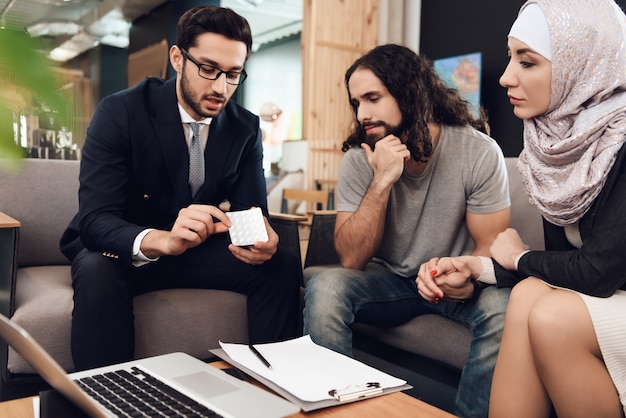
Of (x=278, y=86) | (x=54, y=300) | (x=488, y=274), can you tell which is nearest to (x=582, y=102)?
(x=488, y=274)

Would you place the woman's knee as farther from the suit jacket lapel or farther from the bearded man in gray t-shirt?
the suit jacket lapel

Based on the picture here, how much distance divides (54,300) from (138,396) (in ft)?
2.93

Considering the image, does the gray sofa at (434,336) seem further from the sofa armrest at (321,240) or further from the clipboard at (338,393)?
the clipboard at (338,393)

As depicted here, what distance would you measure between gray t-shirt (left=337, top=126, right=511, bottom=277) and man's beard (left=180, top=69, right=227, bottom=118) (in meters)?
0.56

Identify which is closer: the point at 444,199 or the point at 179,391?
the point at 179,391

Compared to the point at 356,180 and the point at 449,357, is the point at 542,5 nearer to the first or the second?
the point at 356,180

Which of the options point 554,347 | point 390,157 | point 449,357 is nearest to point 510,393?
A: point 554,347

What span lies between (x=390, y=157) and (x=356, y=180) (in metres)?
0.20

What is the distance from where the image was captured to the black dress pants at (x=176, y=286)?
1.39 metres

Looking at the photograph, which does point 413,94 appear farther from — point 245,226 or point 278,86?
point 278,86

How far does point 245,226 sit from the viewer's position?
1463mm

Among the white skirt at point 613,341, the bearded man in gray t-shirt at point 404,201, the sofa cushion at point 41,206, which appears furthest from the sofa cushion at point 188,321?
the white skirt at point 613,341

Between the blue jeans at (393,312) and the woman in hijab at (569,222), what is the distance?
0.13 metres

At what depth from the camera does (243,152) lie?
1893mm
